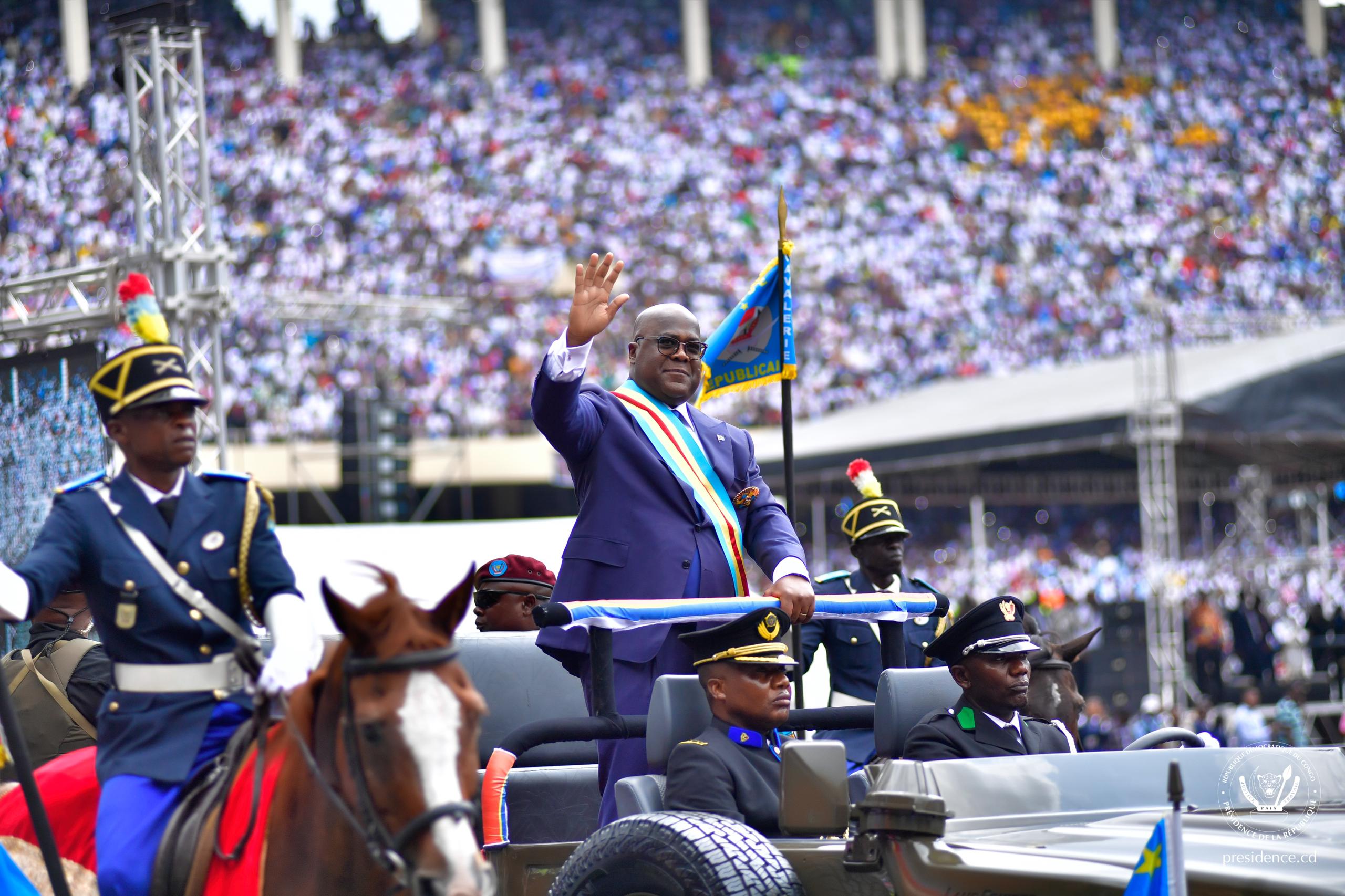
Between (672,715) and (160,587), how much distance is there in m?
1.42

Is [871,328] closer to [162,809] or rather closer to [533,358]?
[533,358]

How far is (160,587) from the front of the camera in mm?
3510

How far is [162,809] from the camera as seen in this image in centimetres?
346

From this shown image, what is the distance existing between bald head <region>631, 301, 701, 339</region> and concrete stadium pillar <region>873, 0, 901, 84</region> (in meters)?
29.9

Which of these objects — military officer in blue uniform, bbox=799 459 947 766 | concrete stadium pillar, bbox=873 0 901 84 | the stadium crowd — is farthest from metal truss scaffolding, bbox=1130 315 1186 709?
concrete stadium pillar, bbox=873 0 901 84

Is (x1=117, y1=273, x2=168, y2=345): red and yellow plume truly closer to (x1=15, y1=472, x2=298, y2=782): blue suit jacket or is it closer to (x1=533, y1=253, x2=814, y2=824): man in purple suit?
(x1=15, y1=472, x2=298, y2=782): blue suit jacket

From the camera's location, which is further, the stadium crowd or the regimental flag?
the stadium crowd

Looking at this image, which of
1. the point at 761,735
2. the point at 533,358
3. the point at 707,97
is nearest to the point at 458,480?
the point at 533,358

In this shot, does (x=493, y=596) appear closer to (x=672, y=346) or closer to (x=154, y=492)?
(x=672, y=346)

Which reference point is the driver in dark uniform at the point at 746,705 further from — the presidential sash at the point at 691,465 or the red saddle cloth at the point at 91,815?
the red saddle cloth at the point at 91,815

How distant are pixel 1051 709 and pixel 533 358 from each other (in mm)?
18566

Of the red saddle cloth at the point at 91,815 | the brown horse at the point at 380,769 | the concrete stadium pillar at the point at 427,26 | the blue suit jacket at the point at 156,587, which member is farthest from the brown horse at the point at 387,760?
the concrete stadium pillar at the point at 427,26

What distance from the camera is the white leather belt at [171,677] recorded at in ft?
11.6

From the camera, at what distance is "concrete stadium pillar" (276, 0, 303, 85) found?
3092cm
